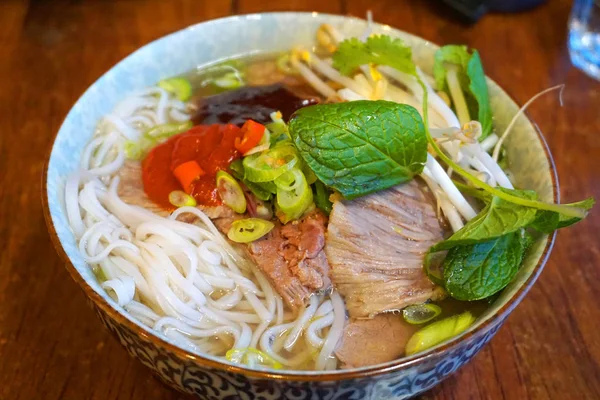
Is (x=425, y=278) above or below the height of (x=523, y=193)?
below

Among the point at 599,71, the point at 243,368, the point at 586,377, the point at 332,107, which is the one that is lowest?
the point at 586,377

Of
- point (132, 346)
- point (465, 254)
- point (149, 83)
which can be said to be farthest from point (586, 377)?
point (149, 83)

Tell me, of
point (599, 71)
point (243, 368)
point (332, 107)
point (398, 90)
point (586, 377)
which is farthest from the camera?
point (599, 71)

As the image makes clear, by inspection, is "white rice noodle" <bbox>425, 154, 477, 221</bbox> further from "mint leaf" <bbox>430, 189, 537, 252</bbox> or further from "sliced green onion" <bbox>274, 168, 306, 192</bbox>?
"sliced green onion" <bbox>274, 168, 306, 192</bbox>

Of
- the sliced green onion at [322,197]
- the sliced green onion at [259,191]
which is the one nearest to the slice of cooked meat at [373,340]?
the sliced green onion at [322,197]

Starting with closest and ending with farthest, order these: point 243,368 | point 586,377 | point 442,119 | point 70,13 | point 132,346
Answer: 1. point 243,368
2. point 132,346
3. point 586,377
4. point 442,119
5. point 70,13

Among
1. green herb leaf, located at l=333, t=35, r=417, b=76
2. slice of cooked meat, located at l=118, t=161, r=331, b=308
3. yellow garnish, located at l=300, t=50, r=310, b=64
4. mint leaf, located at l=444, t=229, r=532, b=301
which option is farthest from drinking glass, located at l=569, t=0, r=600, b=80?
slice of cooked meat, located at l=118, t=161, r=331, b=308

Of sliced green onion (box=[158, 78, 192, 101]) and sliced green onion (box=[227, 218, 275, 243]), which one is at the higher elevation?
sliced green onion (box=[158, 78, 192, 101])

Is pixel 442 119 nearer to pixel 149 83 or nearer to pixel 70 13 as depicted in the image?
pixel 149 83

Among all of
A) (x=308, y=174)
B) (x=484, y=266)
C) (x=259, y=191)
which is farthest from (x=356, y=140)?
(x=484, y=266)
